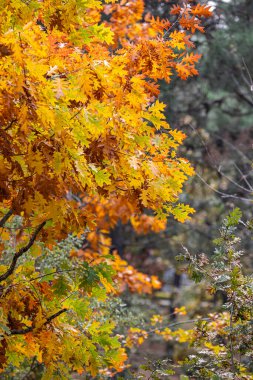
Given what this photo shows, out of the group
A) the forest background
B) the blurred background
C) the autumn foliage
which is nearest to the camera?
the autumn foliage

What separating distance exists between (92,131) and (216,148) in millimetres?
13106

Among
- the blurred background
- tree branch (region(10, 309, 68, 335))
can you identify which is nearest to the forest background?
the blurred background

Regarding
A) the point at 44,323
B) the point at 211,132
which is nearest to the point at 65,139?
the point at 44,323

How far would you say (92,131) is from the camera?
14.7 ft

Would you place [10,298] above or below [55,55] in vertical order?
below

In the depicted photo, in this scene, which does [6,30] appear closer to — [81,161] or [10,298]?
[81,161]

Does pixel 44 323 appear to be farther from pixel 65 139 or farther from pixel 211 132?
pixel 211 132

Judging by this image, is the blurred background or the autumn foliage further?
the blurred background

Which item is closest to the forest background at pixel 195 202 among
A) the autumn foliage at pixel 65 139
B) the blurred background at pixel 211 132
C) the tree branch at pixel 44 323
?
the blurred background at pixel 211 132

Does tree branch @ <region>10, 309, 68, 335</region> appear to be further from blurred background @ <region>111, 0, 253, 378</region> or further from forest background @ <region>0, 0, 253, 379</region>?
blurred background @ <region>111, 0, 253, 378</region>

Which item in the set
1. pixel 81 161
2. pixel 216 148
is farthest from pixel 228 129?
pixel 81 161

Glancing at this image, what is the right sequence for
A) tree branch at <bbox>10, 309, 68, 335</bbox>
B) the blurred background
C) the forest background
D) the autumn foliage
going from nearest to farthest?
the autumn foliage, tree branch at <bbox>10, 309, 68, 335</bbox>, the forest background, the blurred background

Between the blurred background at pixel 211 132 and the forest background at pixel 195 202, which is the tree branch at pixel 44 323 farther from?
the blurred background at pixel 211 132

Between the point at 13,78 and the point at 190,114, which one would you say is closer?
the point at 13,78
